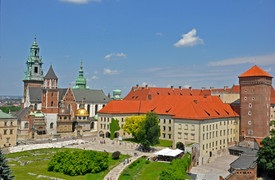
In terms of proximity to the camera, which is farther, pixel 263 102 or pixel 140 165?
pixel 263 102

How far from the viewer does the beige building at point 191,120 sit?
59281 millimetres

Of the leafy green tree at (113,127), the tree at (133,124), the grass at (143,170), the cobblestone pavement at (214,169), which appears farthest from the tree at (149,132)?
the leafy green tree at (113,127)

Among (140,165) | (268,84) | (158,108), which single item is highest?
(268,84)

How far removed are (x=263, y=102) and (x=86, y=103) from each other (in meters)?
50.3

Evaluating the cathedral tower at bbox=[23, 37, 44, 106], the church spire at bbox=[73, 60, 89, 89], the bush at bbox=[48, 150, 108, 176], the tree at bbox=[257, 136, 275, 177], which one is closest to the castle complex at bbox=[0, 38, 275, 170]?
the tree at bbox=[257, 136, 275, 177]

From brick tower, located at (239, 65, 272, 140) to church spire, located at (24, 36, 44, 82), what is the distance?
65.0 m

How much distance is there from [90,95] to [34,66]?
2192 cm

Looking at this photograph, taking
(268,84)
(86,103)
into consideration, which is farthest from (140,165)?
(86,103)

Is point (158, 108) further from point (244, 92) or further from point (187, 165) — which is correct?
point (187, 165)

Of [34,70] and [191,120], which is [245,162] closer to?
[191,120]

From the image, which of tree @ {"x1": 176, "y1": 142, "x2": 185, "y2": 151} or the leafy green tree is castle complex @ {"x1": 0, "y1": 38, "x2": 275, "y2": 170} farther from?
the leafy green tree

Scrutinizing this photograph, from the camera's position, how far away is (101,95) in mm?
101500

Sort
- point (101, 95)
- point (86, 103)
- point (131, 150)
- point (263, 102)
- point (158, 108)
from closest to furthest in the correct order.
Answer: point (131, 150) < point (263, 102) < point (158, 108) < point (86, 103) < point (101, 95)

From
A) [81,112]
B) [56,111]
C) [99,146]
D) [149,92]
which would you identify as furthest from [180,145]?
[56,111]
